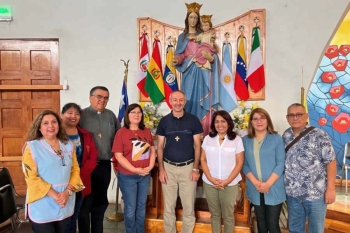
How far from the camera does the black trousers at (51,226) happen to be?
1.70 meters

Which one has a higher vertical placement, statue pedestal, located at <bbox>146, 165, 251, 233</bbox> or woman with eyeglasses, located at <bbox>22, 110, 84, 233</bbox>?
woman with eyeglasses, located at <bbox>22, 110, 84, 233</bbox>

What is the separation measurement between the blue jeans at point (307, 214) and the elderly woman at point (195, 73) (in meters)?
1.33

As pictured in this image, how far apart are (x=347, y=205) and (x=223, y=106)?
1.90 metres

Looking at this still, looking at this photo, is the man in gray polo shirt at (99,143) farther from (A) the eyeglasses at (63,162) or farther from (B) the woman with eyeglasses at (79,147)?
(A) the eyeglasses at (63,162)

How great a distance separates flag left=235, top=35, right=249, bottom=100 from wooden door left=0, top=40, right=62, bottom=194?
2.40 m

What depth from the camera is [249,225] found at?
2652mm

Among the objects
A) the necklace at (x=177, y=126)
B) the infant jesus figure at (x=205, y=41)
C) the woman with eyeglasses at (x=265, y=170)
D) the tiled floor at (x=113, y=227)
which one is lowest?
the tiled floor at (x=113, y=227)

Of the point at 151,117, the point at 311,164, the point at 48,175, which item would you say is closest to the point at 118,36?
the point at 151,117

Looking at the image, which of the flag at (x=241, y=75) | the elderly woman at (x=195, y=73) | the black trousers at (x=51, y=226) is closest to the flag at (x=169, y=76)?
the elderly woman at (x=195, y=73)

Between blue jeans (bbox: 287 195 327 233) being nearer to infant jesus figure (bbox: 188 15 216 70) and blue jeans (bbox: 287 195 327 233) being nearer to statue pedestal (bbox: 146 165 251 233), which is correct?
statue pedestal (bbox: 146 165 251 233)

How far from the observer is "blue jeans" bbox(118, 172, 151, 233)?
7.58ft

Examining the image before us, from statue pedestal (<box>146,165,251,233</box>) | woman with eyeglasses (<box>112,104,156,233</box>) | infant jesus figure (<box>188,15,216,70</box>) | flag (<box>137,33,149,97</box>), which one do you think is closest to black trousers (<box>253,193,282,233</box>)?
statue pedestal (<box>146,165,251,233</box>)

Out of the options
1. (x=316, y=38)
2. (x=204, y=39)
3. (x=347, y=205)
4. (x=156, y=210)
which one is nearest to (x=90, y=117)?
(x=156, y=210)

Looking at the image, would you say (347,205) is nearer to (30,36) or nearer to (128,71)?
(128,71)
